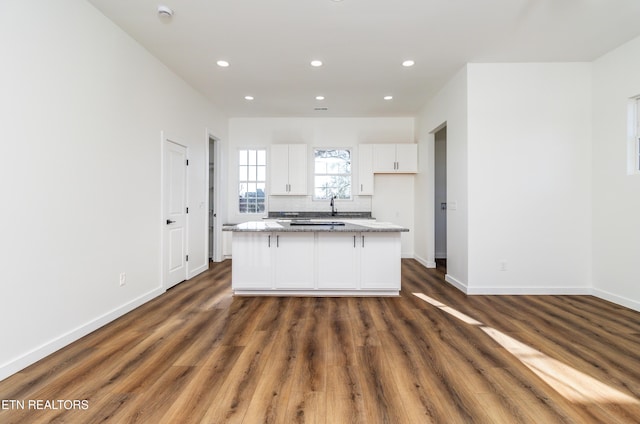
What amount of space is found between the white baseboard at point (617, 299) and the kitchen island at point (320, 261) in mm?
2505

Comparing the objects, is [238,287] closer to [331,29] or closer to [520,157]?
[331,29]

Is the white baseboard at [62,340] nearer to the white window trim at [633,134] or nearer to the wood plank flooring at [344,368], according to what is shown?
the wood plank flooring at [344,368]

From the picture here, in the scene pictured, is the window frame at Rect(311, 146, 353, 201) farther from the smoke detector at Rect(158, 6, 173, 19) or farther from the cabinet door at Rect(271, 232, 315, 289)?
the smoke detector at Rect(158, 6, 173, 19)


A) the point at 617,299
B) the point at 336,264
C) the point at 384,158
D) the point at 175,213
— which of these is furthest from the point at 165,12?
the point at 617,299

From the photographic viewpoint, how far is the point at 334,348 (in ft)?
7.66

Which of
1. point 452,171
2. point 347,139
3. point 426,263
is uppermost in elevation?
point 347,139

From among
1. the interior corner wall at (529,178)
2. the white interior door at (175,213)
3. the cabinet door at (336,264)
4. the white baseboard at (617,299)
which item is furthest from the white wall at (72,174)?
the white baseboard at (617,299)

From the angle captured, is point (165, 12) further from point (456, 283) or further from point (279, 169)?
point (456, 283)

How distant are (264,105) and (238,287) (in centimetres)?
341

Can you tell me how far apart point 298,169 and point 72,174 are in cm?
396

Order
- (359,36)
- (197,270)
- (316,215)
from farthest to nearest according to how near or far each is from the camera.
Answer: (316,215) < (197,270) < (359,36)

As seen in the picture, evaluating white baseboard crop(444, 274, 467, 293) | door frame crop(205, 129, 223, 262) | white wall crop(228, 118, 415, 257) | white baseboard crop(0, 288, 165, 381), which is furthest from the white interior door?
white baseboard crop(444, 274, 467, 293)

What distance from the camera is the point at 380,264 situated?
365 cm

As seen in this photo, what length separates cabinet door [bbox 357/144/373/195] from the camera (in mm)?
5988
